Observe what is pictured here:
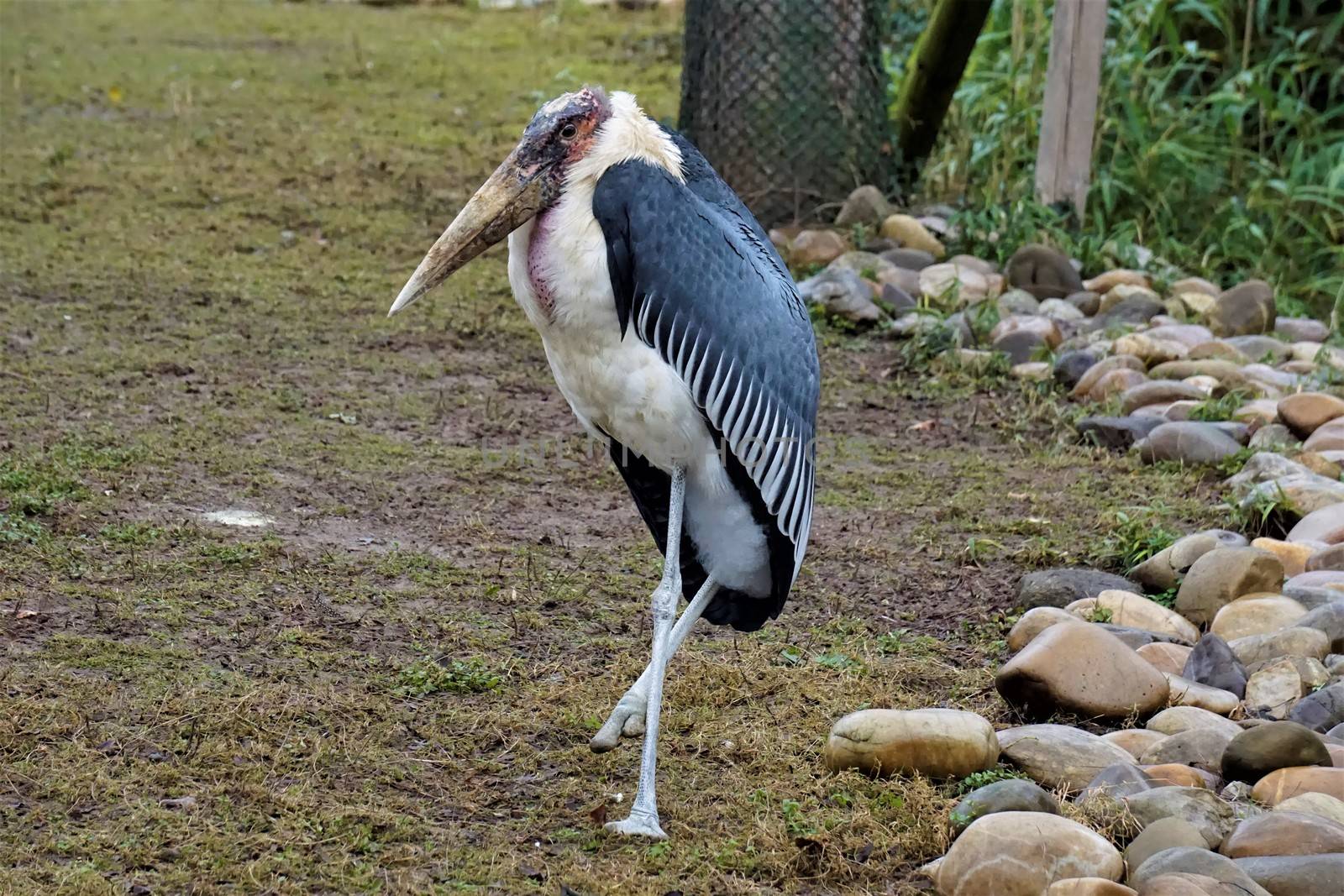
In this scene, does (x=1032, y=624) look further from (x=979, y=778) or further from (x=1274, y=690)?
(x=979, y=778)

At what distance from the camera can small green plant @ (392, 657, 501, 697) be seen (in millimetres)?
3472

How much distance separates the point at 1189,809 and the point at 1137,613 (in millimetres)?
1061

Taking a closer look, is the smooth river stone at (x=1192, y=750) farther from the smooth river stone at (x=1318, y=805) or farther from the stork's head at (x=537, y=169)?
the stork's head at (x=537, y=169)

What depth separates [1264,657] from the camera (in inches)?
144

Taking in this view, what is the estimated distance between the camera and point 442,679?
3504 millimetres

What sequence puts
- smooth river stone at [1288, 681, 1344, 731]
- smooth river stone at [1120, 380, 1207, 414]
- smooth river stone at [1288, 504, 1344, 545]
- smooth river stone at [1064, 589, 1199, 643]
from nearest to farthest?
smooth river stone at [1288, 681, 1344, 731] < smooth river stone at [1064, 589, 1199, 643] < smooth river stone at [1288, 504, 1344, 545] < smooth river stone at [1120, 380, 1207, 414]

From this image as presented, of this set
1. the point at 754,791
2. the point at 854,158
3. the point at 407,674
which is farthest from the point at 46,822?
the point at 854,158

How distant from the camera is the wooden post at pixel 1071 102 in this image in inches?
255

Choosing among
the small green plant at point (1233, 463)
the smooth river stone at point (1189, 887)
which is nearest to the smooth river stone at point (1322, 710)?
the smooth river stone at point (1189, 887)

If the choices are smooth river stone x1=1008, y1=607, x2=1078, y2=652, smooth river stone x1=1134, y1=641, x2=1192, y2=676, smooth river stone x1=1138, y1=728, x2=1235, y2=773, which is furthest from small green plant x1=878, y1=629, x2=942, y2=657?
smooth river stone x1=1138, y1=728, x2=1235, y2=773

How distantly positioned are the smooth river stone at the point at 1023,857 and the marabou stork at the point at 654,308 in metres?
0.54

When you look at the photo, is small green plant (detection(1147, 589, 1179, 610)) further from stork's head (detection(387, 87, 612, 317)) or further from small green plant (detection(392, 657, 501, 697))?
stork's head (detection(387, 87, 612, 317))

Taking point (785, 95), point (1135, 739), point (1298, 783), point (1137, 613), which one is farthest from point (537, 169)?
point (785, 95)

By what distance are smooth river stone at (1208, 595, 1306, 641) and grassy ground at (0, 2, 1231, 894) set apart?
0.52m
